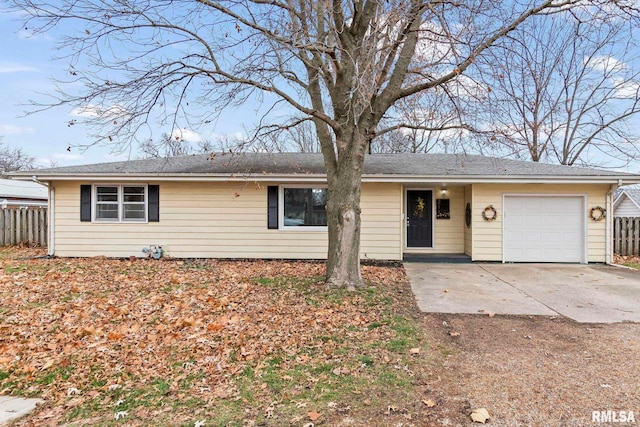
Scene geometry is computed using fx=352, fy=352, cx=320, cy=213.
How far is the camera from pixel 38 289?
20.8 feet

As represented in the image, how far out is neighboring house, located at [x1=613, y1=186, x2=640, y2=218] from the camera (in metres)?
20.5

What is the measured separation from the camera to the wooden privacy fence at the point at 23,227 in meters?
12.8

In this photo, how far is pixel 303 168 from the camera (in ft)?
34.6

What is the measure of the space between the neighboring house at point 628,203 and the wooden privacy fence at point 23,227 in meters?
28.2

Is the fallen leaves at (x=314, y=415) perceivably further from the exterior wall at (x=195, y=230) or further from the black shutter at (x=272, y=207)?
the black shutter at (x=272, y=207)

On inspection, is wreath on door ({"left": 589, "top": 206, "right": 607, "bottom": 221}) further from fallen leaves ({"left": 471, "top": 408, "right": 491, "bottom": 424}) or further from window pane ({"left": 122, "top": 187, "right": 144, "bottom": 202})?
window pane ({"left": 122, "top": 187, "right": 144, "bottom": 202})

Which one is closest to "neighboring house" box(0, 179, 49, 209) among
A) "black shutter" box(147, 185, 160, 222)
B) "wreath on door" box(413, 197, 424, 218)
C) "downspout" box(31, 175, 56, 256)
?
"downspout" box(31, 175, 56, 256)

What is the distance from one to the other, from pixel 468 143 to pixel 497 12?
8.41 feet

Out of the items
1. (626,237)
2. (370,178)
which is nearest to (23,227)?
(370,178)

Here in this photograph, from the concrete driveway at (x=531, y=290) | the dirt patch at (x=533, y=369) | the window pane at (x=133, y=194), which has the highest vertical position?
the window pane at (x=133, y=194)

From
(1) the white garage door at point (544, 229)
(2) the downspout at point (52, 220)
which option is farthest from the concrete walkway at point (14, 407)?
(1) the white garage door at point (544, 229)

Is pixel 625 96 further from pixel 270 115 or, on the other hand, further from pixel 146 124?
pixel 146 124

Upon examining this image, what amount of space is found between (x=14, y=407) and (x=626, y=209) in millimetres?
28239

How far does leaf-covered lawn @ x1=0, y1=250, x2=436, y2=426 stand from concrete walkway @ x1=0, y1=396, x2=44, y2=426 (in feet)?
0.32
